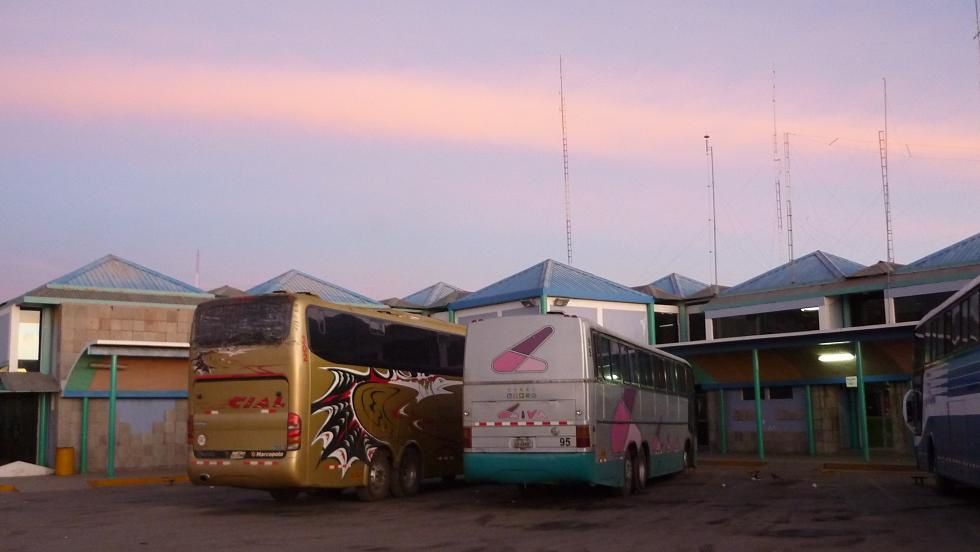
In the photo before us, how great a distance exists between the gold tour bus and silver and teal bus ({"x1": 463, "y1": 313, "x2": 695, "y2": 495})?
2.01m

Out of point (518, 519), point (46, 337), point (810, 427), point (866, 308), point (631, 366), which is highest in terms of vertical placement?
point (866, 308)

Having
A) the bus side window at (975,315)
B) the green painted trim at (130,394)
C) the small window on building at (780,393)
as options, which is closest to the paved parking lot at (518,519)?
the bus side window at (975,315)

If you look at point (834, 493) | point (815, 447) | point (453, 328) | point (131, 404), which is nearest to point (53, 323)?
point (131, 404)

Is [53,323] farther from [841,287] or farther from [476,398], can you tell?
[841,287]

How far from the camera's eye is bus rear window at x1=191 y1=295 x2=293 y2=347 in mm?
16500

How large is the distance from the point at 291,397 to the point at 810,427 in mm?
21824

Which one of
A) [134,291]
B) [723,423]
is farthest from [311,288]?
[723,423]

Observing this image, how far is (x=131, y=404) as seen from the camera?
2914cm

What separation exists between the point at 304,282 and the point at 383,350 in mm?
19148

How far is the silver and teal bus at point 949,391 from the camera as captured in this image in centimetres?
1462

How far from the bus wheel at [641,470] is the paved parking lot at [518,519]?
0.86ft

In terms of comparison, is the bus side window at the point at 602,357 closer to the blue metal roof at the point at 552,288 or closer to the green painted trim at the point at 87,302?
the green painted trim at the point at 87,302

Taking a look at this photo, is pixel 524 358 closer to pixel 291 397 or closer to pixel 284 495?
pixel 291 397

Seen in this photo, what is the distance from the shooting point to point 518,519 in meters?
15.3
